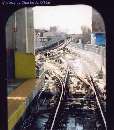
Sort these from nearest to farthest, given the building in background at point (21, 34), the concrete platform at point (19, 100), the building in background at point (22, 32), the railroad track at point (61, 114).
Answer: the concrete platform at point (19, 100) → the railroad track at point (61, 114) → the building in background at point (21, 34) → the building in background at point (22, 32)

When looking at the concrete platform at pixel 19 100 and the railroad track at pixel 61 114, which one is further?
the railroad track at pixel 61 114

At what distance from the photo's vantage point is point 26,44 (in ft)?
38.3

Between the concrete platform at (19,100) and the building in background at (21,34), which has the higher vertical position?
the building in background at (21,34)

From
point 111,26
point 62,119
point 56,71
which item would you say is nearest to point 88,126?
point 62,119

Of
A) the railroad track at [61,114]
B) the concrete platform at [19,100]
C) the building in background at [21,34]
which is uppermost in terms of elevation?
the building in background at [21,34]

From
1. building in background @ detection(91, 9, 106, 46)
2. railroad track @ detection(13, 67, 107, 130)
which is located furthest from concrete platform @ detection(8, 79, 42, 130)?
building in background @ detection(91, 9, 106, 46)

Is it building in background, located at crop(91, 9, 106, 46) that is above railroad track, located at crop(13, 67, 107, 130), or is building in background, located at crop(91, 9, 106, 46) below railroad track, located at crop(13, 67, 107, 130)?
above

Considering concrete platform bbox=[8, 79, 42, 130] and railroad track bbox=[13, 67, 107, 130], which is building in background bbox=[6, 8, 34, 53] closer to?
concrete platform bbox=[8, 79, 42, 130]

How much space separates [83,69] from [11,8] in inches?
524

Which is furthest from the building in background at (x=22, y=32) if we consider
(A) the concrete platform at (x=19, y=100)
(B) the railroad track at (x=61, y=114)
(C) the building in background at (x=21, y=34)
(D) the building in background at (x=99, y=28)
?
(D) the building in background at (x=99, y=28)

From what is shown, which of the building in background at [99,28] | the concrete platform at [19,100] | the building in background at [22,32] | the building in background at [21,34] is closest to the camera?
the building in background at [99,28]

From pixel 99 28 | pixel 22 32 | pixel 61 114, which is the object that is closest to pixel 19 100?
pixel 61 114

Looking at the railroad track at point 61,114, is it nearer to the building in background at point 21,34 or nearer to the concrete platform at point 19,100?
the concrete platform at point 19,100

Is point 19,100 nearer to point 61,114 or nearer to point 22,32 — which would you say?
point 61,114
